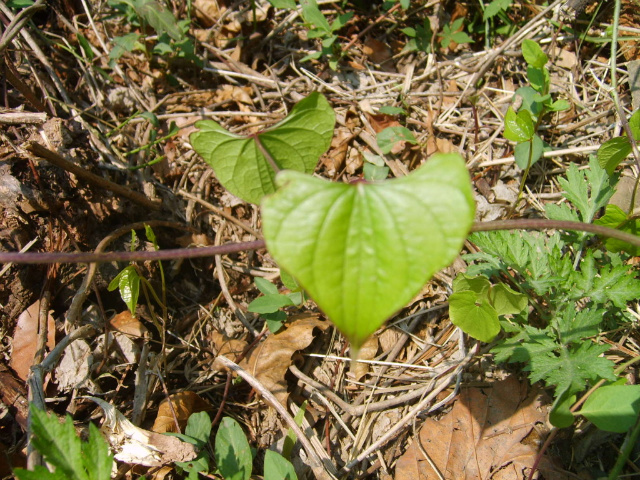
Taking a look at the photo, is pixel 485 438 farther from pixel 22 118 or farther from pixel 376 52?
pixel 22 118

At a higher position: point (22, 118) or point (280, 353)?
point (22, 118)

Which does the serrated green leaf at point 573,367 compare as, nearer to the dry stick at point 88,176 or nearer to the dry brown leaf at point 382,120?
the dry brown leaf at point 382,120

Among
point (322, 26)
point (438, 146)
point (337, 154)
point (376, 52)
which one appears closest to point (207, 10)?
point (322, 26)

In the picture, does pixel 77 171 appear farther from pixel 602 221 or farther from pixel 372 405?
pixel 602 221

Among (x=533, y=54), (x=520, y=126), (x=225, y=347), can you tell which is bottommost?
(x=225, y=347)

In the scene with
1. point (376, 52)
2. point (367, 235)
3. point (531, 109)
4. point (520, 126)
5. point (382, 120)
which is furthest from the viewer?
point (376, 52)

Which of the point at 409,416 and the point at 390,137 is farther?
the point at 390,137

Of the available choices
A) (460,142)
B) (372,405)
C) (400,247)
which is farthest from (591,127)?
(400,247)
